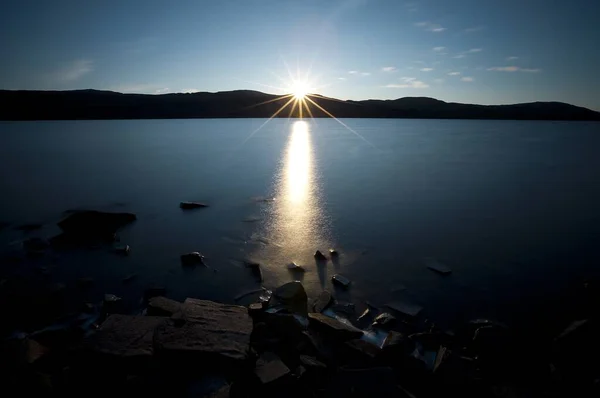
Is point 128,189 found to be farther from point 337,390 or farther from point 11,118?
point 11,118

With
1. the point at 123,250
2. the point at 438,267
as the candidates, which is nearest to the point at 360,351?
the point at 438,267

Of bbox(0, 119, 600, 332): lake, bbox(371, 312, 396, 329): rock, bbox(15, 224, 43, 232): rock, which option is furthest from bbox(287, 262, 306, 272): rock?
bbox(15, 224, 43, 232): rock

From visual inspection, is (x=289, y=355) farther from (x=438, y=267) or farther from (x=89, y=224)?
(x=89, y=224)

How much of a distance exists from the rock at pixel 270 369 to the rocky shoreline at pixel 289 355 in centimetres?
2

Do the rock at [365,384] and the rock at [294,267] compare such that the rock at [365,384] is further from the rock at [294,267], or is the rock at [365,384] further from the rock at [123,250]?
the rock at [123,250]

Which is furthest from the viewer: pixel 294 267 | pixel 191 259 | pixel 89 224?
pixel 89 224

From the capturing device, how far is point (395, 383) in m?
5.34

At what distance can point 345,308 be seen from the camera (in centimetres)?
798

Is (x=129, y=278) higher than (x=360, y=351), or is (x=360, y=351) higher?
(x=360, y=351)

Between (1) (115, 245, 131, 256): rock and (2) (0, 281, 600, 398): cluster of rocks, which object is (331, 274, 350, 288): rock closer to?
(2) (0, 281, 600, 398): cluster of rocks

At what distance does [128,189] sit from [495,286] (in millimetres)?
22061

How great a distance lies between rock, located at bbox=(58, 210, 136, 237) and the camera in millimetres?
13015

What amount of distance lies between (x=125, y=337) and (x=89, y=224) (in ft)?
32.3

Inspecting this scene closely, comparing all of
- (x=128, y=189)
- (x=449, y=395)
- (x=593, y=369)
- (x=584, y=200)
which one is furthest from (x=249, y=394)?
(x=584, y=200)
